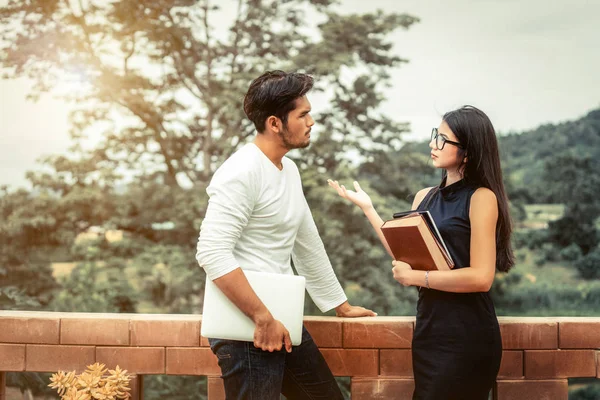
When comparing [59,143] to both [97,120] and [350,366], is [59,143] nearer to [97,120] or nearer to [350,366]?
[97,120]

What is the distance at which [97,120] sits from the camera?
35.9 feet

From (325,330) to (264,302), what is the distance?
1.52ft

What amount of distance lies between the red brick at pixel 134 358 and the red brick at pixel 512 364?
1193mm

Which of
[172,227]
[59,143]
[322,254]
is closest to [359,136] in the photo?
[172,227]

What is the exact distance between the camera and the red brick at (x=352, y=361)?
2.20 m

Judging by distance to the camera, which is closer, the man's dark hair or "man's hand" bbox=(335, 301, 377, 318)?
the man's dark hair

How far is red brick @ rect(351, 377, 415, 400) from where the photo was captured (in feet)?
7.20

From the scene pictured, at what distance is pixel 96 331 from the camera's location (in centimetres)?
227

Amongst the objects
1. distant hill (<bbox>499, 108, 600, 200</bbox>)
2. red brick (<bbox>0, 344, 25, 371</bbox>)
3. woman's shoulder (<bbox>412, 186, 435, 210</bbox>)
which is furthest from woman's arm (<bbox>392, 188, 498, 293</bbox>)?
distant hill (<bbox>499, 108, 600, 200</bbox>)

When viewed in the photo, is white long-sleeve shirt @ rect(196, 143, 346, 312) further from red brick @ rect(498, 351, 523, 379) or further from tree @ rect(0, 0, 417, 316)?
tree @ rect(0, 0, 417, 316)

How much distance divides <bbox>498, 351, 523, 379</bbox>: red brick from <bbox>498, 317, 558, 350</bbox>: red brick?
22 mm

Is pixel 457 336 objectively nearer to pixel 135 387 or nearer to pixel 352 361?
pixel 352 361

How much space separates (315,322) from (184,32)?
31.9 ft

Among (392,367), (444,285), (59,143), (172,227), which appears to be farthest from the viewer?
(59,143)
